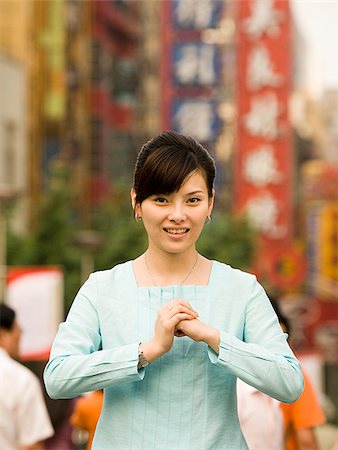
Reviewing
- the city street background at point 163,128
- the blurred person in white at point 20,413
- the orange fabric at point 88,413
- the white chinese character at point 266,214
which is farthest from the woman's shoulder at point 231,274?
the white chinese character at point 266,214

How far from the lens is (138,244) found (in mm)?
20141

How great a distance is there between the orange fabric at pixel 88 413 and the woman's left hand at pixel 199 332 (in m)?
2.47

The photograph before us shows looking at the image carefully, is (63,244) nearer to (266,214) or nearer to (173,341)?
(266,214)

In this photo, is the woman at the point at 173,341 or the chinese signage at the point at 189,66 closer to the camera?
the woman at the point at 173,341

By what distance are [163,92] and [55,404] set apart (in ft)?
85.9

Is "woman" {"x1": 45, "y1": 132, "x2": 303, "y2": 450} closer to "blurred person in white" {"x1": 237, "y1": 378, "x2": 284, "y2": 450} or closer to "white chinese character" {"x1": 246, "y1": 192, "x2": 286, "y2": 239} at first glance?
"blurred person in white" {"x1": 237, "y1": 378, "x2": 284, "y2": 450}

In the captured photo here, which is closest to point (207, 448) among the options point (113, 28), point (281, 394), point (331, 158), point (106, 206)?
point (281, 394)

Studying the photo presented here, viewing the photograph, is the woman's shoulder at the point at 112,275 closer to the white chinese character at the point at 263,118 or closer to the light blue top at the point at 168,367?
the light blue top at the point at 168,367

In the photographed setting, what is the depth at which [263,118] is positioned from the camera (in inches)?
1219

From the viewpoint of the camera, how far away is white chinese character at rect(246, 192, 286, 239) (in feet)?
103

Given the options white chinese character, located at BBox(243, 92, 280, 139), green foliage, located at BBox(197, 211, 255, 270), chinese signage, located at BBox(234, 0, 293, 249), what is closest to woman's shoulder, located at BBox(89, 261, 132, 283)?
green foliage, located at BBox(197, 211, 255, 270)

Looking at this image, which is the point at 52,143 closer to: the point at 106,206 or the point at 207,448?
the point at 106,206

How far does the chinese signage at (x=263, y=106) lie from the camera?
101 feet

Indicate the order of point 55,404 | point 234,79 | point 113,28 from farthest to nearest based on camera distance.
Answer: point 113,28 → point 234,79 → point 55,404
